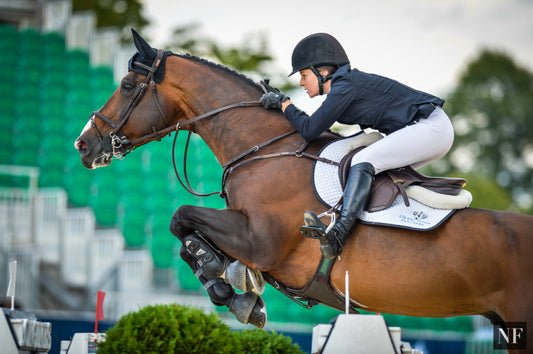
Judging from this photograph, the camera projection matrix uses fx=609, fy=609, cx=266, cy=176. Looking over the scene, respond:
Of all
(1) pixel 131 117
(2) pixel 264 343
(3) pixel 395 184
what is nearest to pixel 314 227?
(3) pixel 395 184

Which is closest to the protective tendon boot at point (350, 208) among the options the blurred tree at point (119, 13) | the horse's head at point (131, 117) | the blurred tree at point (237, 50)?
the horse's head at point (131, 117)

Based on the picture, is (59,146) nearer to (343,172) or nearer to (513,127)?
(343,172)

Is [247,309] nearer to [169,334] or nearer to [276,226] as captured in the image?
[276,226]

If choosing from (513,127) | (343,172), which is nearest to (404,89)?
(343,172)

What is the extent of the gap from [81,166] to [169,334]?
8.52 m

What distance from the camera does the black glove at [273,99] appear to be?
13.1 feet

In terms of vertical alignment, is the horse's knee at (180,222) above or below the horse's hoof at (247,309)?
above

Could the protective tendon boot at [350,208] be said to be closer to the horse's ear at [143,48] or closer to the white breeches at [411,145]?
the white breeches at [411,145]

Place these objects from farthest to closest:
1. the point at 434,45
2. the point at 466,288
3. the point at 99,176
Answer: the point at 434,45
the point at 99,176
the point at 466,288

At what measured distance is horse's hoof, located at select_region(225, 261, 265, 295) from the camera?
12.2 feet

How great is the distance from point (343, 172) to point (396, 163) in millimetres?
326

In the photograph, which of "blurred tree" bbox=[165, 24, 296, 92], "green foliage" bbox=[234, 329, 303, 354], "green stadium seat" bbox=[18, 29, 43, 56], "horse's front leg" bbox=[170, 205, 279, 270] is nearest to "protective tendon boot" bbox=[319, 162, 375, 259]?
"horse's front leg" bbox=[170, 205, 279, 270]

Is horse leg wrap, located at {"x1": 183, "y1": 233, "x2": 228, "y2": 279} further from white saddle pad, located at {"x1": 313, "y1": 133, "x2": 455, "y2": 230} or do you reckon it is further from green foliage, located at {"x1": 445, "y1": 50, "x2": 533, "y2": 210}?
green foliage, located at {"x1": 445, "y1": 50, "x2": 533, "y2": 210}

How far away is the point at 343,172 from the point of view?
3682 mm
